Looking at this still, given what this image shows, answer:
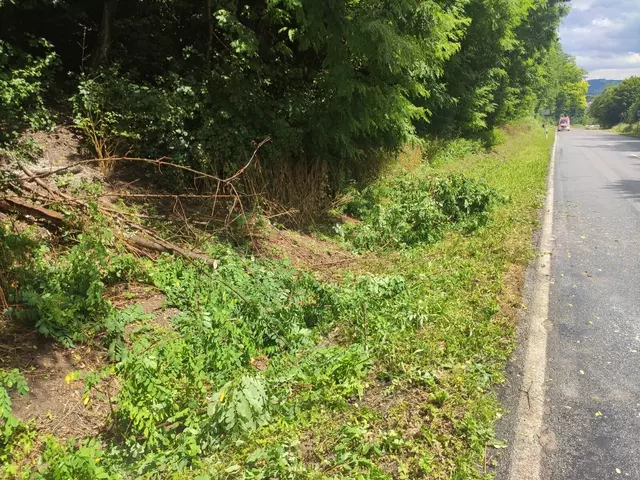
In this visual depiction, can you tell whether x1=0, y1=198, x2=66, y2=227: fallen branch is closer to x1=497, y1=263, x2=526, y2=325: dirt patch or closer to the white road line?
the white road line

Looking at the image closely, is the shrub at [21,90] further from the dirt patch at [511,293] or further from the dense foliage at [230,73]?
the dirt patch at [511,293]

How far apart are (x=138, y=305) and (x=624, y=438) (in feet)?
12.3

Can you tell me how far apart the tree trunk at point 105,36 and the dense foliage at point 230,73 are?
0.07 feet

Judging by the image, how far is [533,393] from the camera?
3334 millimetres

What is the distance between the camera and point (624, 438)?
113 inches

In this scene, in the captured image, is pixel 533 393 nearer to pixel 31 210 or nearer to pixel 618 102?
pixel 31 210

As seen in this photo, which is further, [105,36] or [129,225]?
[105,36]

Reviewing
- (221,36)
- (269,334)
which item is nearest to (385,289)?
(269,334)

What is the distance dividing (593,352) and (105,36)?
320 inches

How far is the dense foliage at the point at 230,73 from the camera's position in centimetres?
630

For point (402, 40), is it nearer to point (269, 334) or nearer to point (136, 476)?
point (269, 334)

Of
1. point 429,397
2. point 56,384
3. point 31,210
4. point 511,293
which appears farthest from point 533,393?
point 31,210

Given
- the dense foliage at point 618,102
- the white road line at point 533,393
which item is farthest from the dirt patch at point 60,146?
the dense foliage at point 618,102

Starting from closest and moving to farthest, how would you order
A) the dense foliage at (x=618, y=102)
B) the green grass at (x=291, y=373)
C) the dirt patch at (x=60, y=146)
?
the green grass at (x=291, y=373) → the dirt patch at (x=60, y=146) → the dense foliage at (x=618, y=102)
